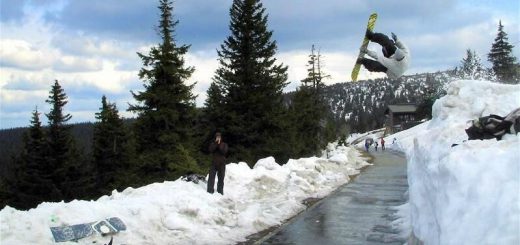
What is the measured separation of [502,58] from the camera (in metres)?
73.2

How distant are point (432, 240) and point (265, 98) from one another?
24.4 metres

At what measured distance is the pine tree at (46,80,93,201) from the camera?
131 feet

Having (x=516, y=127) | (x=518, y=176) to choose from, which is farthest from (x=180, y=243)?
(x=518, y=176)

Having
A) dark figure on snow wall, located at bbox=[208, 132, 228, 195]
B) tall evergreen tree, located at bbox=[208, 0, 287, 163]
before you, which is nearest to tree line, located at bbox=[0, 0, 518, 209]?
tall evergreen tree, located at bbox=[208, 0, 287, 163]

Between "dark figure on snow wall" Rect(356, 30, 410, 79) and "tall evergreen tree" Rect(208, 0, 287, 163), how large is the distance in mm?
16895

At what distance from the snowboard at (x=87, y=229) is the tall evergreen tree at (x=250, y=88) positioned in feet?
64.3

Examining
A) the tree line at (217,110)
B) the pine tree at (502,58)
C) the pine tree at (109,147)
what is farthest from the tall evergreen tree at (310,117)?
the pine tree at (502,58)

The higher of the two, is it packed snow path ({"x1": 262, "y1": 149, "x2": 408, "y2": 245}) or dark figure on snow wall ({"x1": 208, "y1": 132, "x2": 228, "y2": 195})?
dark figure on snow wall ({"x1": 208, "y1": 132, "x2": 228, "y2": 195})

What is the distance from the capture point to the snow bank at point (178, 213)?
9.36 metres

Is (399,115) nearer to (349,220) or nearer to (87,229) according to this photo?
(349,220)

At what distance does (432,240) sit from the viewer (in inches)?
260

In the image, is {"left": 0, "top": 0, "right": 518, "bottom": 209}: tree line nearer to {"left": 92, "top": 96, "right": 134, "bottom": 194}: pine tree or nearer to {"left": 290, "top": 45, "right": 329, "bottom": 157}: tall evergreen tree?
{"left": 290, "top": 45, "right": 329, "bottom": 157}: tall evergreen tree

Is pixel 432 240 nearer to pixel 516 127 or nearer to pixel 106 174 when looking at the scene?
pixel 516 127

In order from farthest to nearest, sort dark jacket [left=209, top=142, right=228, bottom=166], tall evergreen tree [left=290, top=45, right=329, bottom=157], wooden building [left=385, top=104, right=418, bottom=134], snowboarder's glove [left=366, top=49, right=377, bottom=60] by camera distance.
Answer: wooden building [left=385, top=104, right=418, bottom=134]
tall evergreen tree [left=290, top=45, right=329, bottom=157]
dark jacket [left=209, top=142, right=228, bottom=166]
snowboarder's glove [left=366, top=49, right=377, bottom=60]
